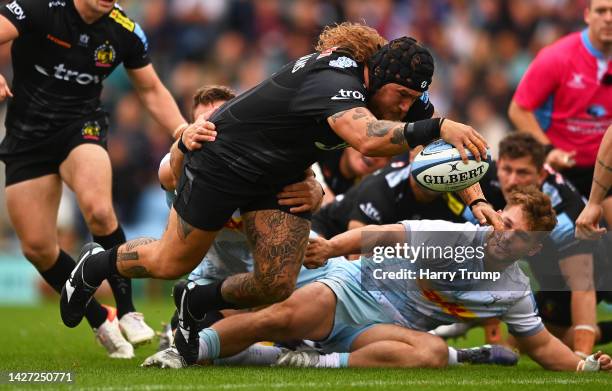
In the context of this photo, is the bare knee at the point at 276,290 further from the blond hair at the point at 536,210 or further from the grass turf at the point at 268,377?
the blond hair at the point at 536,210

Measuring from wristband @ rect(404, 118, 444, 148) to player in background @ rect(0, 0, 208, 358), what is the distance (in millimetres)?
3012

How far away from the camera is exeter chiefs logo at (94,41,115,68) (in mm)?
8375

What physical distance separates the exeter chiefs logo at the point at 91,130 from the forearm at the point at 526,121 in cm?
339

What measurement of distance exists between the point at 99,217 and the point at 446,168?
121 inches

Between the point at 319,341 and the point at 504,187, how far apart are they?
2104 mm

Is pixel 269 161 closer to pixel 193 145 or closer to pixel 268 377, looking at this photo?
pixel 193 145

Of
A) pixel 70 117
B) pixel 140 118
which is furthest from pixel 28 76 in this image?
pixel 140 118

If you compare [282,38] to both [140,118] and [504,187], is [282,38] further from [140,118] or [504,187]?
[504,187]

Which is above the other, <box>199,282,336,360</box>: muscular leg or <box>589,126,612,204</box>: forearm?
<box>589,126,612,204</box>: forearm

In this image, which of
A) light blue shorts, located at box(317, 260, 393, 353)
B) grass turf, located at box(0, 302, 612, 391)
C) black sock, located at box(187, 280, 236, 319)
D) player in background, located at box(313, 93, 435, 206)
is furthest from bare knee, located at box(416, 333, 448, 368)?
player in background, located at box(313, 93, 435, 206)

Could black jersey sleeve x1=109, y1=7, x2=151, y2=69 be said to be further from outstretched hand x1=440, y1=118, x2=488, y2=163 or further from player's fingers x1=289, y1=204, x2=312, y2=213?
outstretched hand x1=440, y1=118, x2=488, y2=163

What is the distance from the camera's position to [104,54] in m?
8.41

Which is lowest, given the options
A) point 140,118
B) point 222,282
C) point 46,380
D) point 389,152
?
point 140,118

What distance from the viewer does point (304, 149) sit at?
6441 millimetres
